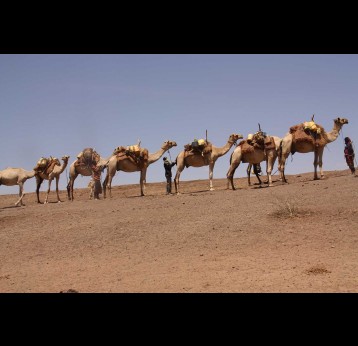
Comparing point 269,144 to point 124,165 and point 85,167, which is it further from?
point 85,167

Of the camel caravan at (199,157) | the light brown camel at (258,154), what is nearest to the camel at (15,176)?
the camel caravan at (199,157)

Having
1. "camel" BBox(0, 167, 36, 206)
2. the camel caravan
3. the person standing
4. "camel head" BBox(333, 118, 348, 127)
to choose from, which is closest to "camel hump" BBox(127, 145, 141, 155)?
the camel caravan

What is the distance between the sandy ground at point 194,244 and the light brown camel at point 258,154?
10.6 feet

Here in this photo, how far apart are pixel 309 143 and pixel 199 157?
5.39 metres

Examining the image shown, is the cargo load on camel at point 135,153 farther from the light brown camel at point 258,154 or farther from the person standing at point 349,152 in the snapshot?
the person standing at point 349,152

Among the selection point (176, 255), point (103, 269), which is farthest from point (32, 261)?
point (176, 255)

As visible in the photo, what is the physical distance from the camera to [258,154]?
21297 millimetres

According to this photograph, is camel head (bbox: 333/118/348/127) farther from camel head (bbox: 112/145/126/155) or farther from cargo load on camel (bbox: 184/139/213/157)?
camel head (bbox: 112/145/126/155)

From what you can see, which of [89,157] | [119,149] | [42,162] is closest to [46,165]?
[42,162]

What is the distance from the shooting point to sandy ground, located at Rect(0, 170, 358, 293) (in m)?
8.92
